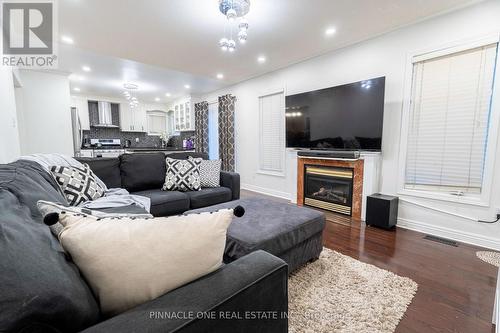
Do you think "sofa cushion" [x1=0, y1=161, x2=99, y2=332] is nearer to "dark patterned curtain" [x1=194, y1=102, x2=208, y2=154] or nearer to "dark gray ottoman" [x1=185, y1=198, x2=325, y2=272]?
"dark gray ottoman" [x1=185, y1=198, x2=325, y2=272]

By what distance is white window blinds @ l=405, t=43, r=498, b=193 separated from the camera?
234cm

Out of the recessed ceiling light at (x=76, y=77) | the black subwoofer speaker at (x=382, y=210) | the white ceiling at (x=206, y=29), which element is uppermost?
the white ceiling at (x=206, y=29)

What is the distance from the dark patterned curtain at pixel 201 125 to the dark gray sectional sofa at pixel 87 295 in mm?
5360

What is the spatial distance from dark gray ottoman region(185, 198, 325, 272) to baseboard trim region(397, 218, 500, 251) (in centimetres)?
163

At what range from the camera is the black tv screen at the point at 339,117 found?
2.94m

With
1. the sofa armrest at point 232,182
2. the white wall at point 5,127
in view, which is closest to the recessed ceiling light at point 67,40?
the white wall at point 5,127

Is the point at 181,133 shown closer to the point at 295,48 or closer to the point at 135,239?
the point at 295,48

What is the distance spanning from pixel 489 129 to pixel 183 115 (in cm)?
655

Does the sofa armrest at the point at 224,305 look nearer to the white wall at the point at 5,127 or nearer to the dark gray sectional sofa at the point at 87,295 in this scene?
the dark gray sectional sofa at the point at 87,295

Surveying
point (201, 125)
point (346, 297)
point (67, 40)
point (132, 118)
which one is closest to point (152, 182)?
point (67, 40)

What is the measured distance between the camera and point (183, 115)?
6.88 meters

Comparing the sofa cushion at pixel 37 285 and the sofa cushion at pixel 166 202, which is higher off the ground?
the sofa cushion at pixel 37 285

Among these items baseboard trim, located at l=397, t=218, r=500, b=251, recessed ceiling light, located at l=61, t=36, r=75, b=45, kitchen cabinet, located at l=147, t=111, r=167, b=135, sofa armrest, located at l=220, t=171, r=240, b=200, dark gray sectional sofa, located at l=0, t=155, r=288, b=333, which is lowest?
baseboard trim, located at l=397, t=218, r=500, b=251

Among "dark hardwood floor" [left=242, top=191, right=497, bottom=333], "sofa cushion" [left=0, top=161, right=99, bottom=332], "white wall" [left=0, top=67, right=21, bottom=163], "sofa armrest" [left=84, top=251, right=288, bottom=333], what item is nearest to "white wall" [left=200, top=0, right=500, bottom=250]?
"dark hardwood floor" [left=242, top=191, right=497, bottom=333]
